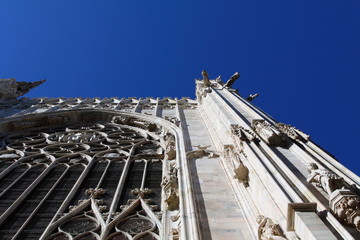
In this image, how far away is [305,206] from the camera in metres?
5.84

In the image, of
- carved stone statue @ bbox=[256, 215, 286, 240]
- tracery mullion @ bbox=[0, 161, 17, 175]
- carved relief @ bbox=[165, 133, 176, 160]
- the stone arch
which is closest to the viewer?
carved stone statue @ bbox=[256, 215, 286, 240]

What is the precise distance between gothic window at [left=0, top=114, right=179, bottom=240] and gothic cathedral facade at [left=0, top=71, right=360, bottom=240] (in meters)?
0.04

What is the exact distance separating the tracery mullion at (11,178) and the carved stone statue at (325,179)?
30.4 ft

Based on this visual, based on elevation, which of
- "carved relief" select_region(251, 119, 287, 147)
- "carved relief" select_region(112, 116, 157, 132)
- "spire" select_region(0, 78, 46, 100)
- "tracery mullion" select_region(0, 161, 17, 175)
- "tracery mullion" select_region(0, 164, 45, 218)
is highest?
"spire" select_region(0, 78, 46, 100)

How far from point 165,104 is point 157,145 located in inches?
307

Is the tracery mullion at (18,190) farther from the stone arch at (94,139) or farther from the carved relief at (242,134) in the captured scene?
the carved relief at (242,134)

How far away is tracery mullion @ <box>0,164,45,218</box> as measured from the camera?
34.6ft

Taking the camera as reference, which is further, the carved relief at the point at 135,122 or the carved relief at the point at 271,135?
the carved relief at the point at 135,122

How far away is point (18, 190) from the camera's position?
11781 millimetres

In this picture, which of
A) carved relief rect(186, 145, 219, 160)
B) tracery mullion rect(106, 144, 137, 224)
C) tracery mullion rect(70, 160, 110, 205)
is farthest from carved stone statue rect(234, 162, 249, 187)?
tracery mullion rect(70, 160, 110, 205)

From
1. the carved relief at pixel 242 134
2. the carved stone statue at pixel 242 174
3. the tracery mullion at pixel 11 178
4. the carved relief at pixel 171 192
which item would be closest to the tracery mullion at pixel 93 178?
the tracery mullion at pixel 11 178

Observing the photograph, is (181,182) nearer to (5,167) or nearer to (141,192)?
(141,192)

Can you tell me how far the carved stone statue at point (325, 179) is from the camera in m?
6.16

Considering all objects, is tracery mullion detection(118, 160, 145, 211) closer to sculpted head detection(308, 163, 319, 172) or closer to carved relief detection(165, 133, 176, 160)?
carved relief detection(165, 133, 176, 160)
